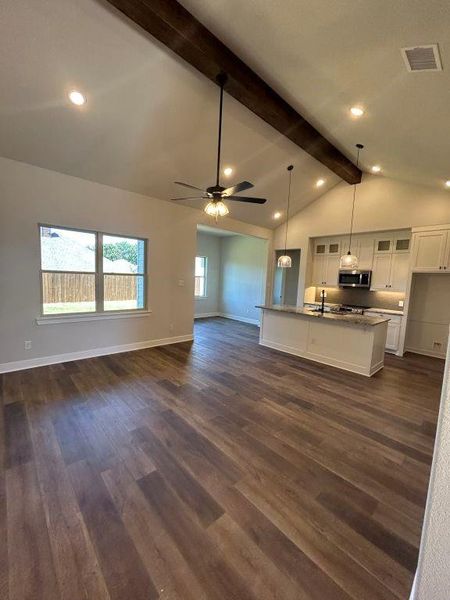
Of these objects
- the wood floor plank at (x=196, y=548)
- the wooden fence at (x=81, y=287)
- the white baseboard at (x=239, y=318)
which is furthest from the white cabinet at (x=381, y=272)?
the wood floor plank at (x=196, y=548)

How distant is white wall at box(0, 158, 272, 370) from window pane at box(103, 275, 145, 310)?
221 mm

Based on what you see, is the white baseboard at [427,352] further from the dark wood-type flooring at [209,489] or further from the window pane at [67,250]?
the window pane at [67,250]

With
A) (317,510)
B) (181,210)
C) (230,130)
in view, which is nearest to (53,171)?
(181,210)

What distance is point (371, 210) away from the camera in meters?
5.82

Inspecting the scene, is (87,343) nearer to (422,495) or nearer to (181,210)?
(181,210)

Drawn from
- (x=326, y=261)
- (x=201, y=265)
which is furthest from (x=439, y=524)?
(x=201, y=265)

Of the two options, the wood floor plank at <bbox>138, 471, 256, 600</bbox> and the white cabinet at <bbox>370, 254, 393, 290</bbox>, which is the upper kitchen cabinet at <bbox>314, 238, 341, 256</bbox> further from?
the wood floor plank at <bbox>138, 471, 256, 600</bbox>

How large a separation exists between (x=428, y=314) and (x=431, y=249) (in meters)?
1.41

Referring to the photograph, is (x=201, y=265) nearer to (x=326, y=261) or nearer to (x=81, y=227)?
(x=326, y=261)

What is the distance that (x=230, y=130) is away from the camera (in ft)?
12.8

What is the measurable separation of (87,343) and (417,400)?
5.15 metres

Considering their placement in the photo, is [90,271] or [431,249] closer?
[90,271]

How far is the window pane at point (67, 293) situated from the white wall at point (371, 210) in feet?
16.8

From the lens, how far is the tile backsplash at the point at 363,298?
5.99 meters
